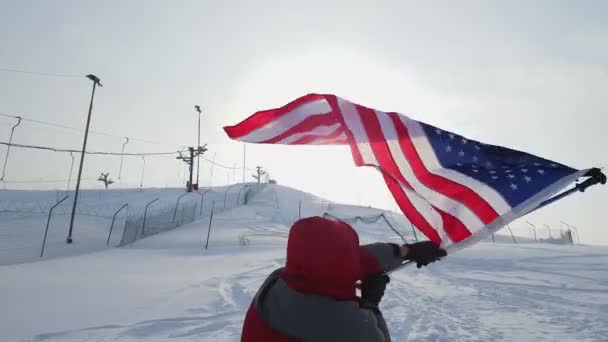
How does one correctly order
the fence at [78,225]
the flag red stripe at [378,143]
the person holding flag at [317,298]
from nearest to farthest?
the person holding flag at [317,298] → the flag red stripe at [378,143] → the fence at [78,225]

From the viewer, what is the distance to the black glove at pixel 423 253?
2.93 m

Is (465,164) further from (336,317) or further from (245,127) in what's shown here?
(336,317)

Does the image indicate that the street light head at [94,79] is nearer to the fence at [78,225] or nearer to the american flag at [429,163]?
the fence at [78,225]

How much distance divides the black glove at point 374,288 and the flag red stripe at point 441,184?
1.69 m

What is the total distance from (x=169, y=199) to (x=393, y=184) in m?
50.2

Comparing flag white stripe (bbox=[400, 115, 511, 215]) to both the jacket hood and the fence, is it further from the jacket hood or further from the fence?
the fence

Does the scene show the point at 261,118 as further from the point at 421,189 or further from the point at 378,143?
the point at 421,189

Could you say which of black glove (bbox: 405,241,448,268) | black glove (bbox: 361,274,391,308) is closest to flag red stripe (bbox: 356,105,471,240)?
black glove (bbox: 405,241,448,268)

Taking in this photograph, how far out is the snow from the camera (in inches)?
239

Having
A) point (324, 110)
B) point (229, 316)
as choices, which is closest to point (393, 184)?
point (324, 110)

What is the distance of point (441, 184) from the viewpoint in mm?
3941

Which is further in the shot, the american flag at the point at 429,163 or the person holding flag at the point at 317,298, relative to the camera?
the american flag at the point at 429,163

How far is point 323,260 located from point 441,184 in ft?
8.45

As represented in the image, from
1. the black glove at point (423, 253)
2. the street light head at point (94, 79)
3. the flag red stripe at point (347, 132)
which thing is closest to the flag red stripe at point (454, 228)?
the black glove at point (423, 253)
